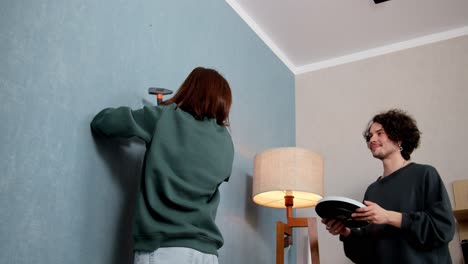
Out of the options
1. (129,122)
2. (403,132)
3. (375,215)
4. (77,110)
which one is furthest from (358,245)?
(77,110)

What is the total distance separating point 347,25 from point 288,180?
4.39ft

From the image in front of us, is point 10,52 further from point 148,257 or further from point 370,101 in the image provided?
point 370,101

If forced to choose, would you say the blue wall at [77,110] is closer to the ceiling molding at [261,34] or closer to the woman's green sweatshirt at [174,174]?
the woman's green sweatshirt at [174,174]

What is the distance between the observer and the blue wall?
144cm

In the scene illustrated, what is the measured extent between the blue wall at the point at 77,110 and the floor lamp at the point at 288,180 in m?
0.22

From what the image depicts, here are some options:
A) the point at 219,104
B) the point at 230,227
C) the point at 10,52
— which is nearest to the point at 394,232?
the point at 230,227

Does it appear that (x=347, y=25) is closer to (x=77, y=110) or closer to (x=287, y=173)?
(x=287, y=173)

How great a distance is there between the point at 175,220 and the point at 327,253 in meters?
1.89

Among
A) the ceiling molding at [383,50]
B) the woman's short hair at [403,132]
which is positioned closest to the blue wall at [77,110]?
the woman's short hair at [403,132]


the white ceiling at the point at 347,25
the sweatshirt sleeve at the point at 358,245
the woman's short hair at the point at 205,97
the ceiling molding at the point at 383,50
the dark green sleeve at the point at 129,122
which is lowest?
the sweatshirt sleeve at the point at 358,245

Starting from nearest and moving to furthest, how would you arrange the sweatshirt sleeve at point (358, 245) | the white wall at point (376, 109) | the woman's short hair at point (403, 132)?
the sweatshirt sleeve at point (358, 245) → the woman's short hair at point (403, 132) → the white wall at point (376, 109)

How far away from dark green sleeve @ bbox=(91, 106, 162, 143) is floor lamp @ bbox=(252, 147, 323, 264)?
105cm

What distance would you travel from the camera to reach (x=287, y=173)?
8.25 ft

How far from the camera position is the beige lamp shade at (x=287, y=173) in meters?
2.50
